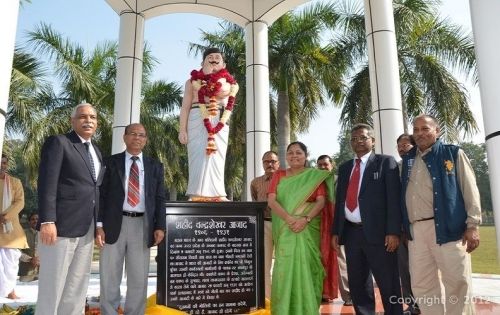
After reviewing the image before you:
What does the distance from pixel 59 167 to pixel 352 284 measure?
3.21 m

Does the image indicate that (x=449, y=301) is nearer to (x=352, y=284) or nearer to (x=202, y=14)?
(x=352, y=284)

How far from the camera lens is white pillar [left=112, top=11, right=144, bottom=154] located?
8.78 m

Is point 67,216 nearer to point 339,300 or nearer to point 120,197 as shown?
point 120,197

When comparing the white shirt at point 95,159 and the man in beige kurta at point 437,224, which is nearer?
the man in beige kurta at point 437,224

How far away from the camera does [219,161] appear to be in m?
5.71

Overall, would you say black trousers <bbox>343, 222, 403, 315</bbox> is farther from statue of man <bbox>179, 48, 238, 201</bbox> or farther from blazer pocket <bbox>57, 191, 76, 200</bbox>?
blazer pocket <bbox>57, 191, 76, 200</bbox>

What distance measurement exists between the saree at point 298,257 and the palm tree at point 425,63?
11.0m

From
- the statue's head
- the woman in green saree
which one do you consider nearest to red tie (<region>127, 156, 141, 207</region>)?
the woman in green saree

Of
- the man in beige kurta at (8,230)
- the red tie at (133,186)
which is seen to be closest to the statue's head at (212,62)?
the red tie at (133,186)

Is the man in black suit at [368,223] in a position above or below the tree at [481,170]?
below

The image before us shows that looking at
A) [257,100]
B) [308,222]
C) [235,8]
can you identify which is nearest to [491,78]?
[308,222]

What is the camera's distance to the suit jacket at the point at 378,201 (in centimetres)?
427

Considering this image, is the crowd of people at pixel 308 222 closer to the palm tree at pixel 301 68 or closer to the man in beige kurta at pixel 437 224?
the man in beige kurta at pixel 437 224

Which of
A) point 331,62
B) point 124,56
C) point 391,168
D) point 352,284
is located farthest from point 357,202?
point 331,62
